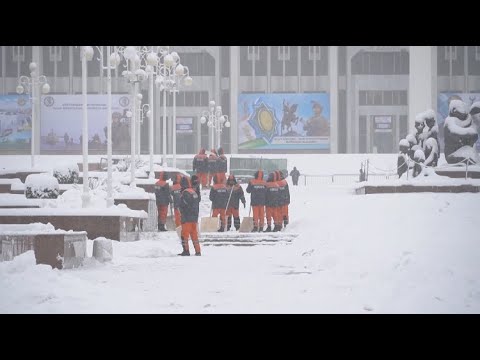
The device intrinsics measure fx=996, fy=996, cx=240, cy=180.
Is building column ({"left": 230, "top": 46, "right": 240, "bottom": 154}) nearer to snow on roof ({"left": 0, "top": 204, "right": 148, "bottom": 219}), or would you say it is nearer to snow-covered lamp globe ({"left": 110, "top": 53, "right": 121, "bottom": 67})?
snow-covered lamp globe ({"left": 110, "top": 53, "right": 121, "bottom": 67})

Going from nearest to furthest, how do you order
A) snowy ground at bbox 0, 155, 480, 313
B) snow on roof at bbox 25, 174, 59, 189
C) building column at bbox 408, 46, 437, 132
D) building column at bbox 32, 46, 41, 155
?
snowy ground at bbox 0, 155, 480, 313 → snow on roof at bbox 25, 174, 59, 189 → building column at bbox 32, 46, 41, 155 → building column at bbox 408, 46, 437, 132

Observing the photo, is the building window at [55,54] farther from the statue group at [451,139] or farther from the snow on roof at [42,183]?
the snow on roof at [42,183]

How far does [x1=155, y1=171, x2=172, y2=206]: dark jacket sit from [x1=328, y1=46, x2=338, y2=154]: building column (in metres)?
48.2

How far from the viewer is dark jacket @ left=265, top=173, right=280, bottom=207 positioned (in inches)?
937

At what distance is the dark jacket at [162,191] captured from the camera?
24.7m

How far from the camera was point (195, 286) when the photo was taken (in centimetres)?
1314

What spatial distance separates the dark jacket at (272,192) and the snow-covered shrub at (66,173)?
6260 mm

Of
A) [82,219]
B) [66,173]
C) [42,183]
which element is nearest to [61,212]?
[82,219]

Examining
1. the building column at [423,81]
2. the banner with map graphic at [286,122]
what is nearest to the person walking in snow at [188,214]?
the banner with map graphic at [286,122]

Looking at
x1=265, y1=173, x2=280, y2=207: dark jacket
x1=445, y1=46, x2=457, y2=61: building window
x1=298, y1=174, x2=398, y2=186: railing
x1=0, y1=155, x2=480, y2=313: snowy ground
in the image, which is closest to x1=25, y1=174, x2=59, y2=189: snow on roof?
x1=0, y1=155, x2=480, y2=313: snowy ground
